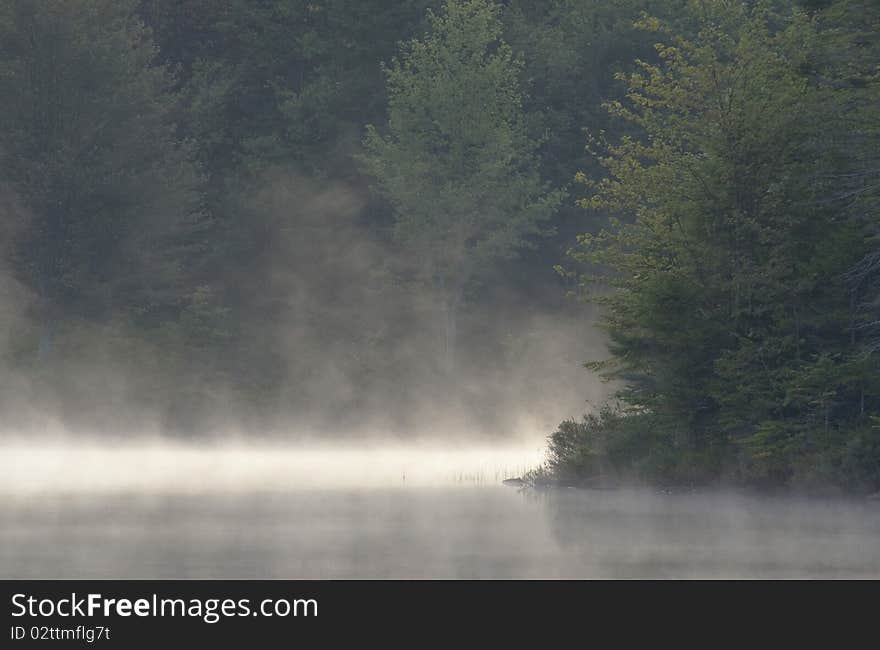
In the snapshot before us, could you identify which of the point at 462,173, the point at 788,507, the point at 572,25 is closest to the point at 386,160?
the point at 462,173

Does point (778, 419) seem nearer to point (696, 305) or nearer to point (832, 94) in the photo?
point (696, 305)

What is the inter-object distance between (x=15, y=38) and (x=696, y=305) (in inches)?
1599

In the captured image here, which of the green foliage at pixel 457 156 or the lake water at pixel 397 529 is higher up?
the green foliage at pixel 457 156

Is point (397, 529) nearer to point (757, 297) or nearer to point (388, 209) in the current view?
→ point (757, 297)

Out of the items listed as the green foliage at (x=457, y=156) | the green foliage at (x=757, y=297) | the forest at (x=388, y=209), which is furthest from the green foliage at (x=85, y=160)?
the green foliage at (x=757, y=297)

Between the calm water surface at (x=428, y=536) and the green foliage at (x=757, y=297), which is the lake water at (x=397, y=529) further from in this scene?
the green foliage at (x=757, y=297)

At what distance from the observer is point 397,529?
86.4 feet

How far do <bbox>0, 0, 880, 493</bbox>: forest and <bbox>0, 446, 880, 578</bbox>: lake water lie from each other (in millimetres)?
5981

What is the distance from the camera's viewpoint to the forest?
38.6 m

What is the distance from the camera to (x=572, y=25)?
8425cm

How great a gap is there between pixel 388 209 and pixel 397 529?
186 ft

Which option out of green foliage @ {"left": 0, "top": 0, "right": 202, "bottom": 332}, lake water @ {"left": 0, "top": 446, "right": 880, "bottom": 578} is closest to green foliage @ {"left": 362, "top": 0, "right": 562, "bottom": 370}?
green foliage @ {"left": 0, "top": 0, "right": 202, "bottom": 332}

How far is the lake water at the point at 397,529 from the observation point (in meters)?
21.0

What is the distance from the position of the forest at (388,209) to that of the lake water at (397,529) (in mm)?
5981
